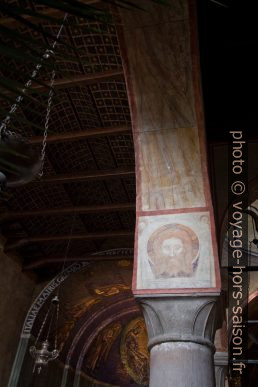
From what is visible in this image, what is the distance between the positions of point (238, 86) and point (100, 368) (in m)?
10.1

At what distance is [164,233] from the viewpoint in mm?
3547

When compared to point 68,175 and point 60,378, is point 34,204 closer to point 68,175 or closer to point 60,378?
point 68,175

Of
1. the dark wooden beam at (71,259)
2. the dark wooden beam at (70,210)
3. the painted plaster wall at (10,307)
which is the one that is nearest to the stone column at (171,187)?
the dark wooden beam at (70,210)

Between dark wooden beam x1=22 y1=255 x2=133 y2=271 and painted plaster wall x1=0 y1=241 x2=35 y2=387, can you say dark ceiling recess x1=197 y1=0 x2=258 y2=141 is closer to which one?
dark wooden beam x1=22 y1=255 x2=133 y2=271

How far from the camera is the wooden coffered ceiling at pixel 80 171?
5.57 m

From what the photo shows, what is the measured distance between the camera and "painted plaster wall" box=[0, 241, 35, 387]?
8.68 meters

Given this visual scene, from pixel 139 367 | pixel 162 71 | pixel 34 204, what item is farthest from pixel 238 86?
pixel 139 367

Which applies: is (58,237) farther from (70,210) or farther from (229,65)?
(229,65)

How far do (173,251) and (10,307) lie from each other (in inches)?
267

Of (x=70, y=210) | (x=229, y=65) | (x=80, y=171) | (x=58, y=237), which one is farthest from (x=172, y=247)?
(x=58, y=237)

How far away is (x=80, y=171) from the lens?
755 centimetres

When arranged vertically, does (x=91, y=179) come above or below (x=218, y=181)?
above

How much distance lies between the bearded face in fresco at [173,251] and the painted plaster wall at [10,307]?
6262mm

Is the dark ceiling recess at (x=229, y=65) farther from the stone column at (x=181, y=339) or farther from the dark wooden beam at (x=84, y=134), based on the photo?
the stone column at (x=181, y=339)
